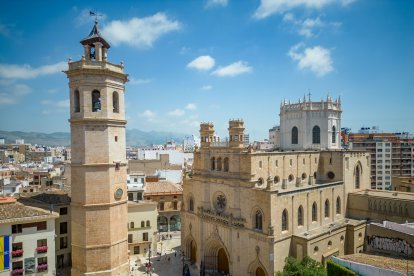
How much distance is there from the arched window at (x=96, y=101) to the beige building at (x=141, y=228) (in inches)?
662

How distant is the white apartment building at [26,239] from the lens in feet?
90.3

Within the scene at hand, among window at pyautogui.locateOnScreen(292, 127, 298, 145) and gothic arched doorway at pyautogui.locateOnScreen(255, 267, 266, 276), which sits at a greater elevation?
window at pyautogui.locateOnScreen(292, 127, 298, 145)

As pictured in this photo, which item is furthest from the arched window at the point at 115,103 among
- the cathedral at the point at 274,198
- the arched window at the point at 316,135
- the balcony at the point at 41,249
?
the arched window at the point at 316,135

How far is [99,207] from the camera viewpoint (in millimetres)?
28188

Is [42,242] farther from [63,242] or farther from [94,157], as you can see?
[94,157]

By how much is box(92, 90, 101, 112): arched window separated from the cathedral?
14.1m

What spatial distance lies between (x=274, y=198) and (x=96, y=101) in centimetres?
1935

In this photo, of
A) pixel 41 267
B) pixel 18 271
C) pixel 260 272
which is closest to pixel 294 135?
pixel 260 272

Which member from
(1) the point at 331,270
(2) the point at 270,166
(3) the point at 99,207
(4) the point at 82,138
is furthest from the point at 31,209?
(1) the point at 331,270

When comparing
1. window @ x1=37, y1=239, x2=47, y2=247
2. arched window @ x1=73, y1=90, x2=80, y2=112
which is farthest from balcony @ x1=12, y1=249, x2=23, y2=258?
arched window @ x1=73, y1=90, x2=80, y2=112

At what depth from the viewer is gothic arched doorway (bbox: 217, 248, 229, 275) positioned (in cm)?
3550

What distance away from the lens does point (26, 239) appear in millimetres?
28641

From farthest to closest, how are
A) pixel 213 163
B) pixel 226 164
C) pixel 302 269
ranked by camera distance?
pixel 213 163
pixel 226 164
pixel 302 269

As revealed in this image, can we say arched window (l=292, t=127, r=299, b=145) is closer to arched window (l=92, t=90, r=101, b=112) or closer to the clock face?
the clock face
